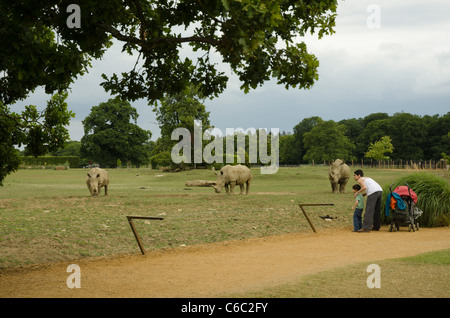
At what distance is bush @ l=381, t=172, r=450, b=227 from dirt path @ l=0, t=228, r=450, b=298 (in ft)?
7.52

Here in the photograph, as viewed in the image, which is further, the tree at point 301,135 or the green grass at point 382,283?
the tree at point 301,135

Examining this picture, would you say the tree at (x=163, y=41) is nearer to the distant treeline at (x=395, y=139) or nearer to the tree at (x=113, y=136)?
the tree at (x=113, y=136)

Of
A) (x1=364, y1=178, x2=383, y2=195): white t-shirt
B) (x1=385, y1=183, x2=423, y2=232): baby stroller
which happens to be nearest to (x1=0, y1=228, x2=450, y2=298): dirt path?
(x1=385, y1=183, x2=423, y2=232): baby stroller

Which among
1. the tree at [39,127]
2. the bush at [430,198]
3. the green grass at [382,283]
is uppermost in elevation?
the tree at [39,127]

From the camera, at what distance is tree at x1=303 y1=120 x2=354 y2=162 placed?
10994 centimetres

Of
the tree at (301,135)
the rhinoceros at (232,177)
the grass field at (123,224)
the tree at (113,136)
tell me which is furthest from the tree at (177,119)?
the tree at (301,135)

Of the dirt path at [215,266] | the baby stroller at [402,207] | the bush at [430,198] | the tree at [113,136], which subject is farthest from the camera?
the tree at [113,136]

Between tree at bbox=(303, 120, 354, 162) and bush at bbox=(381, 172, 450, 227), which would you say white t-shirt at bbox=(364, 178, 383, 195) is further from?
tree at bbox=(303, 120, 354, 162)

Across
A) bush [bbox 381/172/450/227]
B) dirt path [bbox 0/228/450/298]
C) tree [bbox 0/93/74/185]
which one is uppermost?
tree [bbox 0/93/74/185]

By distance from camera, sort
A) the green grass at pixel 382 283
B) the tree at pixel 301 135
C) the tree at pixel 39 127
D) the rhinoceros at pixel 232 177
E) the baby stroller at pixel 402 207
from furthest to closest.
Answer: the tree at pixel 301 135 → the rhinoceros at pixel 232 177 → the baby stroller at pixel 402 207 → the tree at pixel 39 127 → the green grass at pixel 382 283

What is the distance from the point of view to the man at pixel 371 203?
18.4 meters

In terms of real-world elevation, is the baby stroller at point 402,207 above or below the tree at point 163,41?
below

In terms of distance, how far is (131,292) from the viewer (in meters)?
9.30

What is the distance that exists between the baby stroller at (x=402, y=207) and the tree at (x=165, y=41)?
8.54 meters
